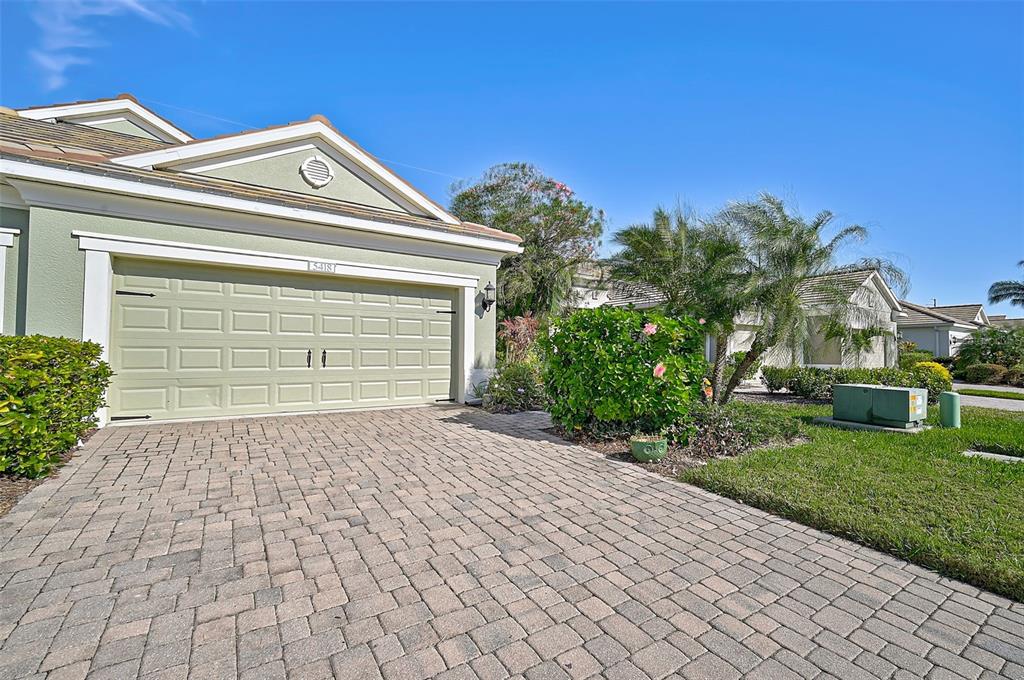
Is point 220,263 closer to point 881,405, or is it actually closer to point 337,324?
point 337,324

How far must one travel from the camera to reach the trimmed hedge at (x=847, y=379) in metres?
11.8

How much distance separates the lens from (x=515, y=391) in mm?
9156

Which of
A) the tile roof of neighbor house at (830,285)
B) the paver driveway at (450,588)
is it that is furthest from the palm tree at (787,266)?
the paver driveway at (450,588)

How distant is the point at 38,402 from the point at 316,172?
5.95m

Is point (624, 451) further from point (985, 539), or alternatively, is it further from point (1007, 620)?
point (1007, 620)

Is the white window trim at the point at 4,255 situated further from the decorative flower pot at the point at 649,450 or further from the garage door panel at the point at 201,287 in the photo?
the decorative flower pot at the point at 649,450

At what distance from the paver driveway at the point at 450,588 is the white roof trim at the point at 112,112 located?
10971mm

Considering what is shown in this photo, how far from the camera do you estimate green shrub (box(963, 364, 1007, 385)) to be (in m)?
19.8

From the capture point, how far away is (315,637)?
2246 millimetres

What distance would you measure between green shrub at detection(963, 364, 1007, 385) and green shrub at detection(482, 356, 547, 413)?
73.8 ft

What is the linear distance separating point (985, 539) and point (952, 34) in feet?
24.8

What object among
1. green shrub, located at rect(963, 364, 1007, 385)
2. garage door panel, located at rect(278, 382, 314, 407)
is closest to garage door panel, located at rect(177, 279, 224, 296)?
garage door panel, located at rect(278, 382, 314, 407)

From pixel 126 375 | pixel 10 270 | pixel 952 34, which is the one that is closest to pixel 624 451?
pixel 126 375

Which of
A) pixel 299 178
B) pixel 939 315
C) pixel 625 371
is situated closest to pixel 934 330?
pixel 939 315
